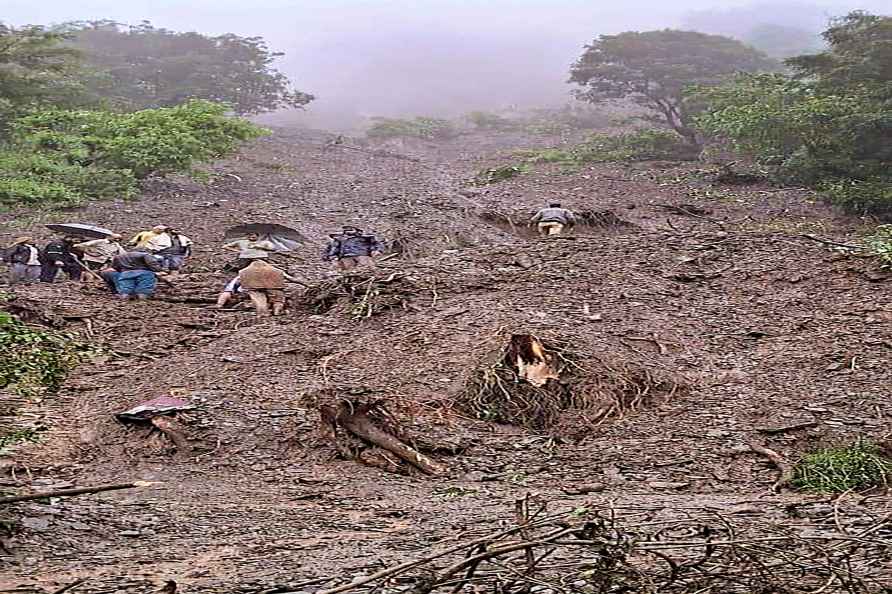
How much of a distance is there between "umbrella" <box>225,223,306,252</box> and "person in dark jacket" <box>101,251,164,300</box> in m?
3.27

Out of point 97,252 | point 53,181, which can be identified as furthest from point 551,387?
point 53,181

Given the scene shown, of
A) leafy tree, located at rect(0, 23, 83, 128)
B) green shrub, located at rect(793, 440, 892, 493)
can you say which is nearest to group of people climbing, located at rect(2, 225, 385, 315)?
green shrub, located at rect(793, 440, 892, 493)

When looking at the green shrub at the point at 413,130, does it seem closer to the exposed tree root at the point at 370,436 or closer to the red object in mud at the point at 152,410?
the red object in mud at the point at 152,410

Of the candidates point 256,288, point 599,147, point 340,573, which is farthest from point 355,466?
point 599,147

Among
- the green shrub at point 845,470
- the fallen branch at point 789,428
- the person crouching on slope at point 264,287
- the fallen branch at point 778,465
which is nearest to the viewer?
the green shrub at point 845,470

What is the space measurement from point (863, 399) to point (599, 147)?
16.8 m

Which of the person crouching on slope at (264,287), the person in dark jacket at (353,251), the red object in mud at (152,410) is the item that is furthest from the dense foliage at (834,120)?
the red object in mud at (152,410)

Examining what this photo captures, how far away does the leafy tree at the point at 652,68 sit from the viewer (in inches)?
987

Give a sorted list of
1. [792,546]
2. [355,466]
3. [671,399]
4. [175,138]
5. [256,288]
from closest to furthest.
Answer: [792,546] < [355,466] < [671,399] < [256,288] < [175,138]

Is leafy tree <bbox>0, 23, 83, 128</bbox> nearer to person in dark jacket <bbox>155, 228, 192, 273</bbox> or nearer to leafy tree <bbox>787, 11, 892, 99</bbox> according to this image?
person in dark jacket <bbox>155, 228, 192, 273</bbox>

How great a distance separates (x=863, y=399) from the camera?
20.3 feet

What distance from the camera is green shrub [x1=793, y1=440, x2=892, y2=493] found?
193 inches

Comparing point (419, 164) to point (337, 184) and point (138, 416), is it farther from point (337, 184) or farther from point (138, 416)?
point (138, 416)

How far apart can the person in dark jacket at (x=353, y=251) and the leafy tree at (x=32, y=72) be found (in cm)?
Answer: 885
